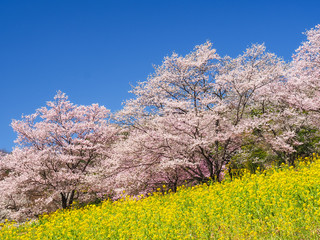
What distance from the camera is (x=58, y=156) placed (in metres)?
21.8

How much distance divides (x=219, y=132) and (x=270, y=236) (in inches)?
486

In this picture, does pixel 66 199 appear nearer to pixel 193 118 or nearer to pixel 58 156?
pixel 58 156

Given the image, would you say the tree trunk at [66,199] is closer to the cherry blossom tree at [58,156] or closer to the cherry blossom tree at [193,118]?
the cherry blossom tree at [58,156]

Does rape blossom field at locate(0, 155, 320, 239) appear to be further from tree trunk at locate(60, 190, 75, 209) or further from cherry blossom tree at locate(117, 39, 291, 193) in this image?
tree trunk at locate(60, 190, 75, 209)

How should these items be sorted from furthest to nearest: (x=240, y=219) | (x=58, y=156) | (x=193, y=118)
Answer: (x=58, y=156), (x=193, y=118), (x=240, y=219)

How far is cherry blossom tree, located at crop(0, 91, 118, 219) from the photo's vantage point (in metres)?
21.2

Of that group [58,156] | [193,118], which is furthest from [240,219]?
[58,156]

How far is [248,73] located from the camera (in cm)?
1864

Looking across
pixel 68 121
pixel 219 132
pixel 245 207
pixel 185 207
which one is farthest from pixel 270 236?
pixel 68 121

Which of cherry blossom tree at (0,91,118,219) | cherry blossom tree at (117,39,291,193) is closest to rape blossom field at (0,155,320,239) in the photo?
cherry blossom tree at (117,39,291,193)

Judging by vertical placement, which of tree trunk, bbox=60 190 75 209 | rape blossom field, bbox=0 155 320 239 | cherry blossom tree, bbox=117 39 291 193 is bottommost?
rape blossom field, bbox=0 155 320 239

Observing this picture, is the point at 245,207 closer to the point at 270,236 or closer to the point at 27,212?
the point at 270,236

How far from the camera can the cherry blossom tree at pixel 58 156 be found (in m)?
21.2

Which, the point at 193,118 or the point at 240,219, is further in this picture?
the point at 193,118
